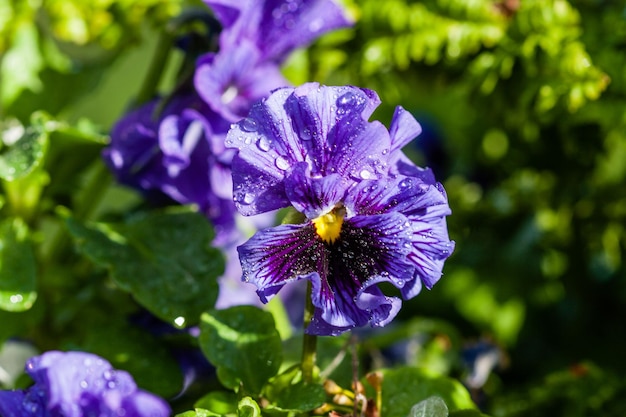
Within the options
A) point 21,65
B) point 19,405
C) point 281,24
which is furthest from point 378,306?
point 21,65

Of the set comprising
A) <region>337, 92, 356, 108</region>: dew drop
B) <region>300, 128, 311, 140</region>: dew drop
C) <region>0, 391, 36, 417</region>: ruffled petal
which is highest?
<region>337, 92, 356, 108</region>: dew drop

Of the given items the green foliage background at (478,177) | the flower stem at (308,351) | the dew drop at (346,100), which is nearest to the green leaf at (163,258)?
the green foliage background at (478,177)

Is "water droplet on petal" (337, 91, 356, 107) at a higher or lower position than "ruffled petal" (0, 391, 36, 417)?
higher

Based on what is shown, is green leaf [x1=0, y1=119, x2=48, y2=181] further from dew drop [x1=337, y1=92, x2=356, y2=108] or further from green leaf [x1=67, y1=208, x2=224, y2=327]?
dew drop [x1=337, y1=92, x2=356, y2=108]

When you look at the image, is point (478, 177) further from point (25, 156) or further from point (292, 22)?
point (25, 156)

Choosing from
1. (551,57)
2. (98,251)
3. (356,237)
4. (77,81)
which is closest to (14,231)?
(98,251)

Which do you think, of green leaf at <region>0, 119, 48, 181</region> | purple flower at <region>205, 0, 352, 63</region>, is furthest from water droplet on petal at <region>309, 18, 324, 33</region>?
green leaf at <region>0, 119, 48, 181</region>
